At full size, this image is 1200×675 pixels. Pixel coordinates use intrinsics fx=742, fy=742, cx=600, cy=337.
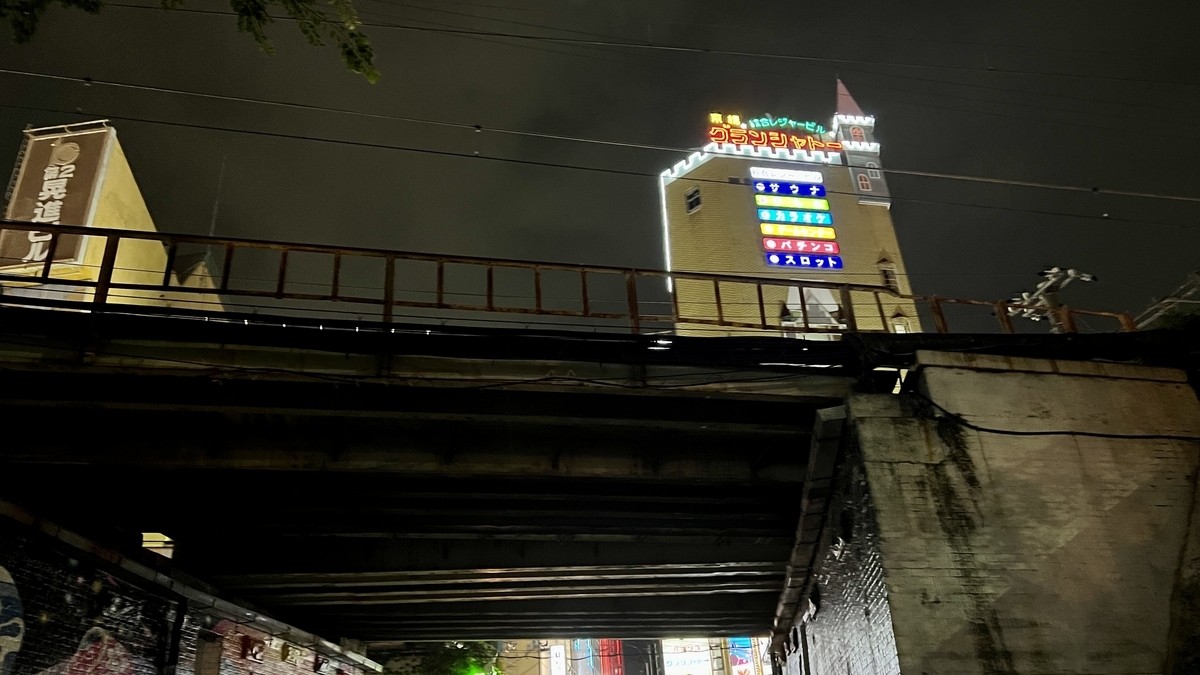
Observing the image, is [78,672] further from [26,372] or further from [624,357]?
[624,357]

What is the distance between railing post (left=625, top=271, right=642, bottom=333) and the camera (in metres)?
9.64

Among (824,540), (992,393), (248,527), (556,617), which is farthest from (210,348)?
(556,617)

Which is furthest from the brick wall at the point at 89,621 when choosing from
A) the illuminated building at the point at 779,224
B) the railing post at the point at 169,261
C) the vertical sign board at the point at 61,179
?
the illuminated building at the point at 779,224

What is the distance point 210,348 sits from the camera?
8547mm

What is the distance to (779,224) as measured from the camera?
3231 centimetres

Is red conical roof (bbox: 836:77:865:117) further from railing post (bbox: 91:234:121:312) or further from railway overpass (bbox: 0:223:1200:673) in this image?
railing post (bbox: 91:234:121:312)

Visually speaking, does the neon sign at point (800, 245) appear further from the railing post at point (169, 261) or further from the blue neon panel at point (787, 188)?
the railing post at point (169, 261)

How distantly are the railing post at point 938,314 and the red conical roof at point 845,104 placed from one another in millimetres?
30162

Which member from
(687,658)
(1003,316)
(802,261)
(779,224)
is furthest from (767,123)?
(687,658)

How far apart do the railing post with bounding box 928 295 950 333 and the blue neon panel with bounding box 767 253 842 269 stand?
2068 centimetres

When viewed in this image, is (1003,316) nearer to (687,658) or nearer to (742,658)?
(742,658)

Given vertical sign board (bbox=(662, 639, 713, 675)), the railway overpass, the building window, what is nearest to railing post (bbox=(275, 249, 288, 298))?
the railway overpass

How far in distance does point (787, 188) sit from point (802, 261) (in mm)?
3881

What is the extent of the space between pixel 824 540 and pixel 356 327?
720cm
